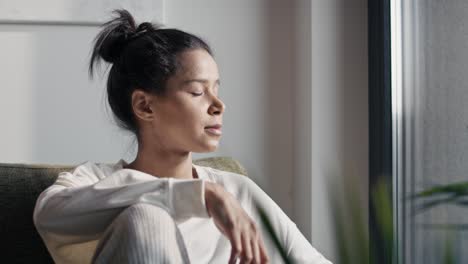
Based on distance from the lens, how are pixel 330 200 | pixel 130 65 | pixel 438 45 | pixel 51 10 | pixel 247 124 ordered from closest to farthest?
pixel 330 200 → pixel 130 65 → pixel 438 45 → pixel 51 10 → pixel 247 124

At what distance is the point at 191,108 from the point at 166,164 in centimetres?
15

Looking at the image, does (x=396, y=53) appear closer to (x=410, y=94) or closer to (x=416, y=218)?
(x=410, y=94)

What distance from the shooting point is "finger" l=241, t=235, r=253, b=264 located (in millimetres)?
1004

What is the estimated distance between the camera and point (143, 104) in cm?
149

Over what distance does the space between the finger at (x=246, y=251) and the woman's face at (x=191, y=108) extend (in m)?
0.44

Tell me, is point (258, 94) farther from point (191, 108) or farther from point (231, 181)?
point (191, 108)

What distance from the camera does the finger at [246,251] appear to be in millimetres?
1004

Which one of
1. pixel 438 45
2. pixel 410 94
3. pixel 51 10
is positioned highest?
pixel 51 10

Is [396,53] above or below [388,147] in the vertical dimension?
above

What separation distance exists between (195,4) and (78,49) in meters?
0.49

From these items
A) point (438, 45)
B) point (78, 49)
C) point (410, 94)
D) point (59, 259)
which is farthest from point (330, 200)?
point (78, 49)

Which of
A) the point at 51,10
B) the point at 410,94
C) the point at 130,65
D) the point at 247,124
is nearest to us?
the point at 130,65

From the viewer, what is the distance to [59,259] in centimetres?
138

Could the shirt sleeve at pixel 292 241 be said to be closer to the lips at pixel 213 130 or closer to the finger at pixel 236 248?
the lips at pixel 213 130
